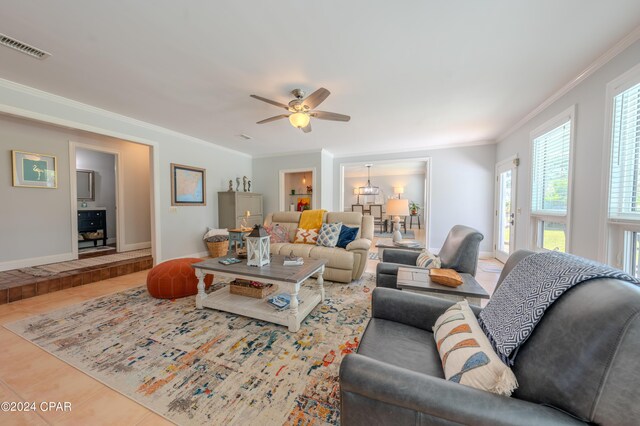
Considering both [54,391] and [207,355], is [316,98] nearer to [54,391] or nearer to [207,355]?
[207,355]

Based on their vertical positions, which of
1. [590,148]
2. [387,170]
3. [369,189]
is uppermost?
[387,170]

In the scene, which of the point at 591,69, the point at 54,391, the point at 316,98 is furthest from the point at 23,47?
the point at 591,69

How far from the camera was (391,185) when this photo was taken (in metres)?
9.72

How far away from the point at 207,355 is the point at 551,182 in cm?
424

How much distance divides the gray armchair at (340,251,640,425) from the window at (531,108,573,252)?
2.67m

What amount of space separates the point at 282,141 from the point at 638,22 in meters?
4.42

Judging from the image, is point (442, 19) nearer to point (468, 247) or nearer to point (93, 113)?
point (468, 247)

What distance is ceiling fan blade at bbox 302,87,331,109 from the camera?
2205mm

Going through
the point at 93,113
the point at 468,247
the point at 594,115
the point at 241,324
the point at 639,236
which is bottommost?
the point at 241,324

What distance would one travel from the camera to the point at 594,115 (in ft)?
7.12

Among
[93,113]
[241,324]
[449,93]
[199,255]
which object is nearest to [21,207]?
[93,113]

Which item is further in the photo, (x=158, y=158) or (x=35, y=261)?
(x=158, y=158)

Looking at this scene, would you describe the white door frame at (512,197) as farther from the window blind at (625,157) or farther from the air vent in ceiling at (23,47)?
the air vent in ceiling at (23,47)

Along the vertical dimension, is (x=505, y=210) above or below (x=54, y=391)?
above
